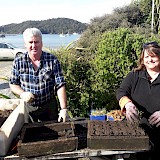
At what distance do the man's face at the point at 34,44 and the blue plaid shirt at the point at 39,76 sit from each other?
0.10 m

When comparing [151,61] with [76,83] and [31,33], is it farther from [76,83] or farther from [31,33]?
[76,83]

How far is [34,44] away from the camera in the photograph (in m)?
2.93

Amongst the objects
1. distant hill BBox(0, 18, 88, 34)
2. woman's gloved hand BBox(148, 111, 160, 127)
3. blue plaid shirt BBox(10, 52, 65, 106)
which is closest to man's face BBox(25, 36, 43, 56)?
blue plaid shirt BBox(10, 52, 65, 106)

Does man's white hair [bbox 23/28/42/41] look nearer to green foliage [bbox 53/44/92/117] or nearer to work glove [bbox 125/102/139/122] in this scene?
work glove [bbox 125/102/139/122]

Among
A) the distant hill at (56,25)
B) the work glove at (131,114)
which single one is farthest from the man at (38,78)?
the distant hill at (56,25)

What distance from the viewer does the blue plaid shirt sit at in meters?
3.05

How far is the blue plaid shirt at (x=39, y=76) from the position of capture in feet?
10.0

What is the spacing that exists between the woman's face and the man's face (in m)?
0.98

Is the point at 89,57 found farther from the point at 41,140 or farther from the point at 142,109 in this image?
the point at 41,140

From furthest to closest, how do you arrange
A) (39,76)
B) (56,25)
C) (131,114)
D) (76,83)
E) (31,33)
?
1. (56,25)
2. (76,83)
3. (39,76)
4. (31,33)
5. (131,114)

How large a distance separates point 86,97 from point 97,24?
7438 millimetres

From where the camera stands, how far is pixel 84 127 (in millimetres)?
2576

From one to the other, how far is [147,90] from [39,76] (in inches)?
40.6

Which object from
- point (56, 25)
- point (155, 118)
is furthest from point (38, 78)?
point (56, 25)
